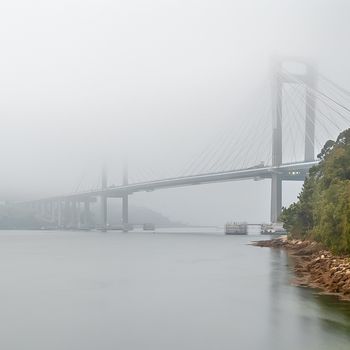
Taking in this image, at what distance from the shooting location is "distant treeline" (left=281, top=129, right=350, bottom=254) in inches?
1079

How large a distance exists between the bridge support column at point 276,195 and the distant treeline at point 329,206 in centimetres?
1486

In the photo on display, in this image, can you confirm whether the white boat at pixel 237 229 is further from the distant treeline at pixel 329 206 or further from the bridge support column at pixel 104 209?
the distant treeline at pixel 329 206

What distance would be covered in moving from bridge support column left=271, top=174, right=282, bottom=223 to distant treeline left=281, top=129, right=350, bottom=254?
14865mm

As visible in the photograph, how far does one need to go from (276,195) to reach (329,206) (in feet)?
119

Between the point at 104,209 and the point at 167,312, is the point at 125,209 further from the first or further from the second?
the point at 167,312

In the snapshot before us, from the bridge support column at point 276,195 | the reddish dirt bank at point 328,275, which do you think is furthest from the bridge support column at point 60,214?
the reddish dirt bank at point 328,275

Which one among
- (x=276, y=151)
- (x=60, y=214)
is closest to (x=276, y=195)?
(x=276, y=151)

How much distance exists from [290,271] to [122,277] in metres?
9.32

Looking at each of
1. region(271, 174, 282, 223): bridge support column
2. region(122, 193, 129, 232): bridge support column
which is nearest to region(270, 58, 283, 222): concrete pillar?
region(271, 174, 282, 223): bridge support column

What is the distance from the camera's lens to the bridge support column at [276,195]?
65.6 m

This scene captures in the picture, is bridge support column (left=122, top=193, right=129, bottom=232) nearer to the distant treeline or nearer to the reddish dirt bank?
the distant treeline

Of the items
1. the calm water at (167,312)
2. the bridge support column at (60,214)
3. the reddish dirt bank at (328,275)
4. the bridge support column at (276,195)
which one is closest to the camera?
the calm water at (167,312)

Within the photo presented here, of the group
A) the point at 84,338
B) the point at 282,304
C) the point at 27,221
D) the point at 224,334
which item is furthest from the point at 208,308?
the point at 27,221

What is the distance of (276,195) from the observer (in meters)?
65.9
